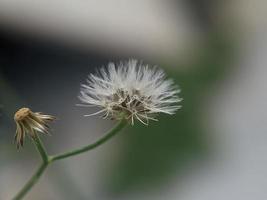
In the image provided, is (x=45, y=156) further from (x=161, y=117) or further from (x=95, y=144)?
(x=161, y=117)

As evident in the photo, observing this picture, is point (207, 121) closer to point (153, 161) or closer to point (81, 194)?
point (153, 161)

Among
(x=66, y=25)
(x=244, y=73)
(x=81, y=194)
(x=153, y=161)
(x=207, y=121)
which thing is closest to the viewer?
(x=81, y=194)

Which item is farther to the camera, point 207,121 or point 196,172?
point 207,121

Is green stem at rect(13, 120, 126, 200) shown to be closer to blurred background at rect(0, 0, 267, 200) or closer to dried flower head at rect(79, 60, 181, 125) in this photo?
dried flower head at rect(79, 60, 181, 125)

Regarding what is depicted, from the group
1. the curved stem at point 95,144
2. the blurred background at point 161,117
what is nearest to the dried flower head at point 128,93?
the curved stem at point 95,144

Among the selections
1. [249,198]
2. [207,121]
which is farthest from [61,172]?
[207,121]

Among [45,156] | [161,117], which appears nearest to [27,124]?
[45,156]

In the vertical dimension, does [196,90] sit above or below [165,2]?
below

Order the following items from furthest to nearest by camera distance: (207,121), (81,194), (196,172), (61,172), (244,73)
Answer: (244,73) → (207,121) → (196,172) → (81,194) → (61,172)
